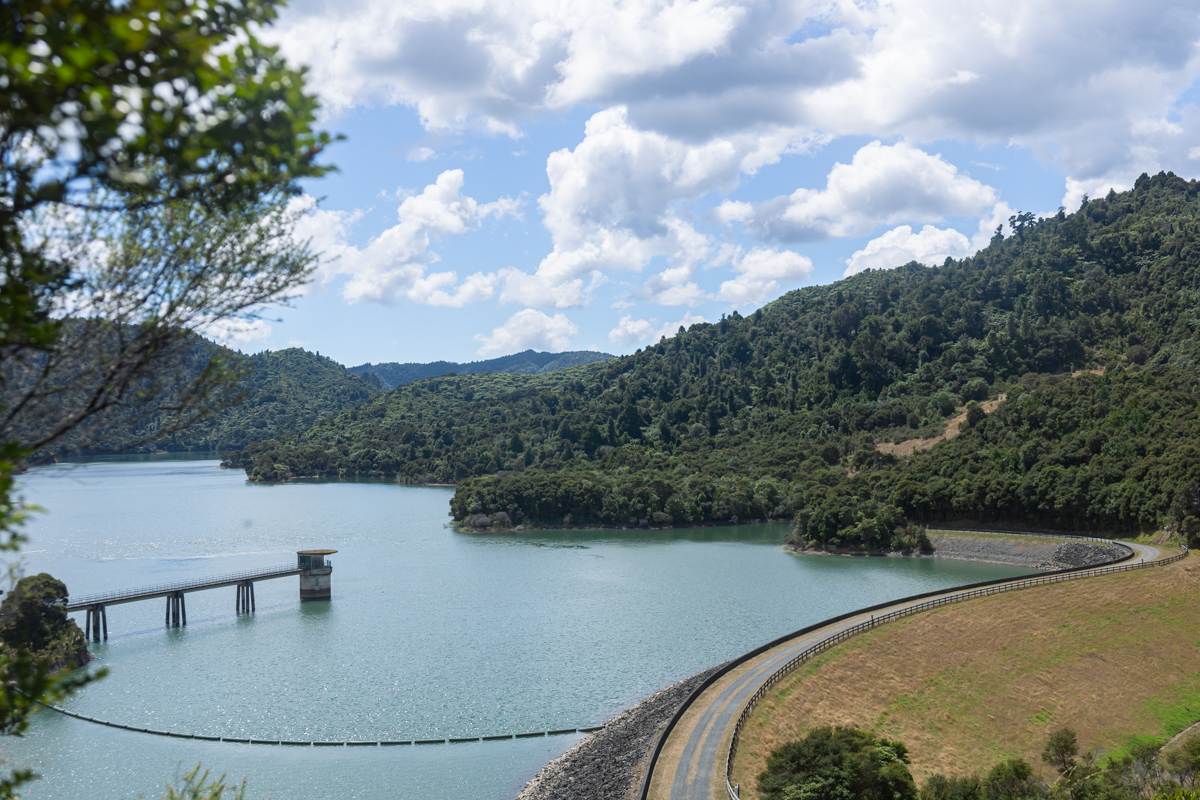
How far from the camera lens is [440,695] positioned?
43062 millimetres

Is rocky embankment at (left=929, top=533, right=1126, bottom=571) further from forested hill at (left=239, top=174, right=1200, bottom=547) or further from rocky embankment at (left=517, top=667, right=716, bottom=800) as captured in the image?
rocky embankment at (left=517, top=667, right=716, bottom=800)

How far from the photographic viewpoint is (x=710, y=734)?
107 feet

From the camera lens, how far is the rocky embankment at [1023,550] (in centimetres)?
7250

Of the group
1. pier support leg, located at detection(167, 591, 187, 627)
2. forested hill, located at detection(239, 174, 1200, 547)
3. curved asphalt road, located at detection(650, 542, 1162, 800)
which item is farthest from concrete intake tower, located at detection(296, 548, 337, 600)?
forested hill, located at detection(239, 174, 1200, 547)

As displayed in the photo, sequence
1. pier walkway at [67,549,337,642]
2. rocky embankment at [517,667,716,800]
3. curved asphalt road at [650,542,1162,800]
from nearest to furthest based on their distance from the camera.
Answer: curved asphalt road at [650,542,1162,800]
rocky embankment at [517,667,716,800]
pier walkway at [67,549,337,642]

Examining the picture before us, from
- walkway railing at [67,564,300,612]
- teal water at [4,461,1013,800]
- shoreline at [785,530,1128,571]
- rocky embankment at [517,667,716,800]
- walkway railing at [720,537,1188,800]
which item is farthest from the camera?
shoreline at [785,530,1128,571]

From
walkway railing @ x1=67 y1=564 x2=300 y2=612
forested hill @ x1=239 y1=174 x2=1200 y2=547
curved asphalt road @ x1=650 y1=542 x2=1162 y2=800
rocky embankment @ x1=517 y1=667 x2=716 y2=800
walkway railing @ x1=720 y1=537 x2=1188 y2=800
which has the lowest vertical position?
rocky embankment @ x1=517 y1=667 x2=716 y2=800

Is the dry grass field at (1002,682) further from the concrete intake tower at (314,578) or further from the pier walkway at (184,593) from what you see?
the pier walkway at (184,593)

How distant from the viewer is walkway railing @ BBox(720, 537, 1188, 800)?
1245 inches

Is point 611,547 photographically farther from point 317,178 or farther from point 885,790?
point 317,178

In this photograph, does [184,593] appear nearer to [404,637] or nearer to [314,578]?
[314,578]

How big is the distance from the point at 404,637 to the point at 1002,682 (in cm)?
3262

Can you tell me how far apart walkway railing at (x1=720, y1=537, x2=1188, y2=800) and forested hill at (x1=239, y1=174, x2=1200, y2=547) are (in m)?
15.1

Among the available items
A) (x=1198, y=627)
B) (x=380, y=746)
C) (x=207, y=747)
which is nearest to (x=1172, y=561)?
(x=1198, y=627)
